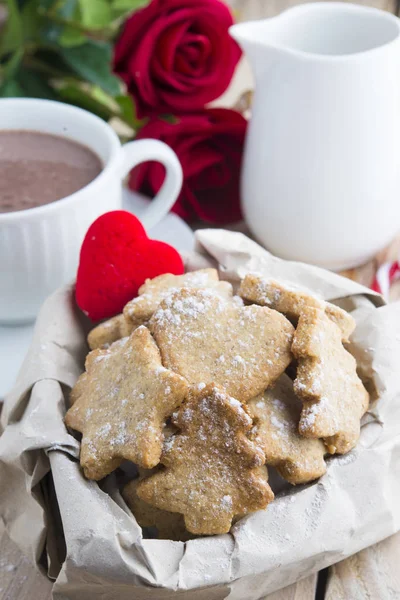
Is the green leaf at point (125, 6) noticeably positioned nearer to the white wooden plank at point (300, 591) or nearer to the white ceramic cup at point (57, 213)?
the white ceramic cup at point (57, 213)

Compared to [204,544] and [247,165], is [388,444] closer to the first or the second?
[204,544]

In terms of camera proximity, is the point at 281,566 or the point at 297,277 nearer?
the point at 281,566

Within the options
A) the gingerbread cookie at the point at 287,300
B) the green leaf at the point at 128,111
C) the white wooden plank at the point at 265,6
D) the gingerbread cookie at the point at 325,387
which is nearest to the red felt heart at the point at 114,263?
the gingerbread cookie at the point at 287,300

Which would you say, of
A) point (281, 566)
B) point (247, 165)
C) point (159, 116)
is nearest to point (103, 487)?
point (281, 566)

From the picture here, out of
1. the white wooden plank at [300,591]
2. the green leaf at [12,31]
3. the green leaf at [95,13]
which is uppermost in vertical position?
the green leaf at [95,13]

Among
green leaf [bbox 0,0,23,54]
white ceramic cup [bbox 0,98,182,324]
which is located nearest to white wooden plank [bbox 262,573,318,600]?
white ceramic cup [bbox 0,98,182,324]

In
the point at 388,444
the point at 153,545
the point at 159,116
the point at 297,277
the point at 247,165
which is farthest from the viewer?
the point at 159,116
